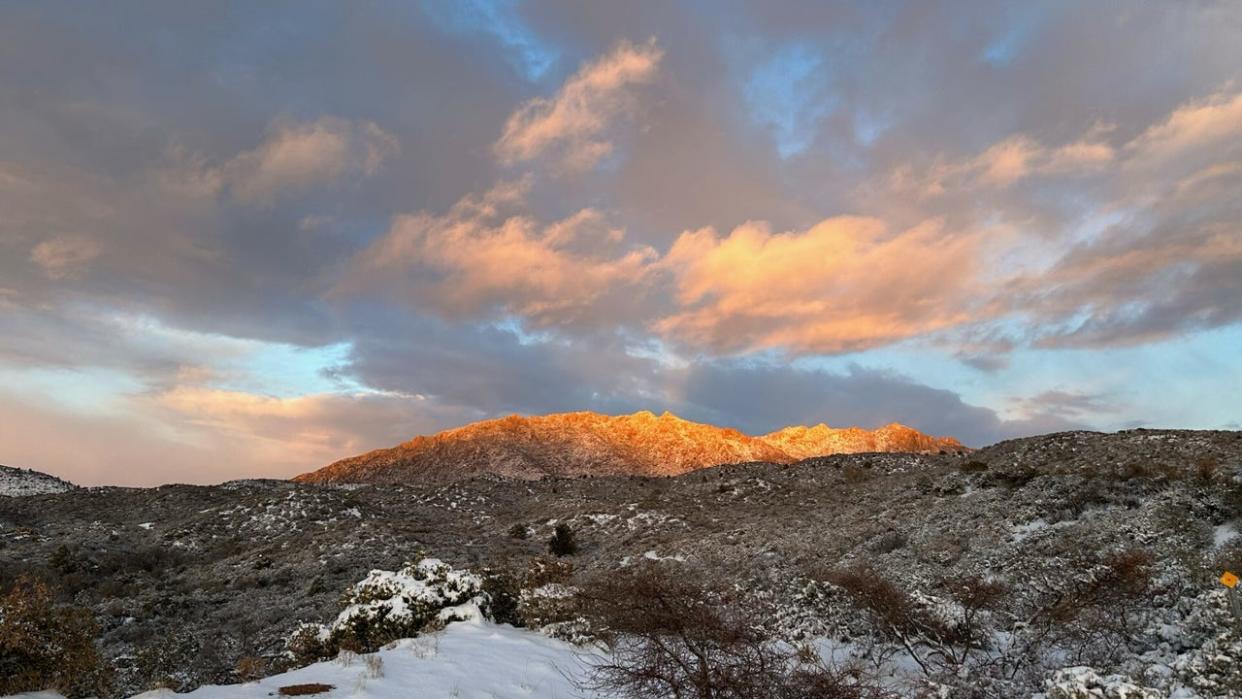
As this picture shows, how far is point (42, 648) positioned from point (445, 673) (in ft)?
17.1

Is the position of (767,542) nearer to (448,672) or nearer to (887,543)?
(887,543)

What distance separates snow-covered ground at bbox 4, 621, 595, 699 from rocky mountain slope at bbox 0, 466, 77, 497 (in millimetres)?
58590

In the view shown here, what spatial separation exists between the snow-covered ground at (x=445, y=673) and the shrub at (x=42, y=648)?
2.07ft

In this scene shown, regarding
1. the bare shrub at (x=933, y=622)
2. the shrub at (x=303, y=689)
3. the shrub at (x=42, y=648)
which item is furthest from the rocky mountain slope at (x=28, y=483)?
the bare shrub at (x=933, y=622)

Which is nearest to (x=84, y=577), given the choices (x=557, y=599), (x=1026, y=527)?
(x=557, y=599)

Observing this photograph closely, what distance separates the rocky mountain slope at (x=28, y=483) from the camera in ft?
176

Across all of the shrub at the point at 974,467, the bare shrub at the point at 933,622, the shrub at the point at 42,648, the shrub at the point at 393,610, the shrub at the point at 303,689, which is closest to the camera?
the shrub at the point at 42,648

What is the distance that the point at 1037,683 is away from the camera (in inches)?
397

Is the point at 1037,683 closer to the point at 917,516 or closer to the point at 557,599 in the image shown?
the point at 557,599

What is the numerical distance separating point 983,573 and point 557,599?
11147 millimetres

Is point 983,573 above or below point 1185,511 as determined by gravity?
below

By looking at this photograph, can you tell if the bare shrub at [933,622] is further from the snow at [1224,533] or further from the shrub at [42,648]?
the shrub at [42,648]

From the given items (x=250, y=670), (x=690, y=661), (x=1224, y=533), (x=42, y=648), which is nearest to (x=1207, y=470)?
(x=1224, y=533)

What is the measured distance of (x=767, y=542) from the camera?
2583 cm
